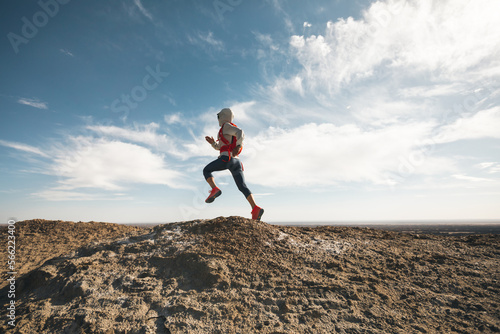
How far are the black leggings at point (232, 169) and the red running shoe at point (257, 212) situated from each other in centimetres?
41

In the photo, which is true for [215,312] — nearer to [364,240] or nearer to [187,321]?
[187,321]

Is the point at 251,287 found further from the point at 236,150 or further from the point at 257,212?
the point at 236,150

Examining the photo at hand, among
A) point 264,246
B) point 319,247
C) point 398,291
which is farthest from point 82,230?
point 398,291

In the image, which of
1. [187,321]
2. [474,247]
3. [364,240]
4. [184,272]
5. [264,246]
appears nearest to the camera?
[187,321]

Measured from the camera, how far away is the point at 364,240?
5.58m

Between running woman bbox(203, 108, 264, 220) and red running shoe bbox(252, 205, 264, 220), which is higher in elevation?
running woman bbox(203, 108, 264, 220)

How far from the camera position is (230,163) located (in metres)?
6.09

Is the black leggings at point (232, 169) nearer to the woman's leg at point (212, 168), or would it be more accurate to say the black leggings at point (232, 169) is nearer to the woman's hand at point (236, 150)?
the woman's leg at point (212, 168)

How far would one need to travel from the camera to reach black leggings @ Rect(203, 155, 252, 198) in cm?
611

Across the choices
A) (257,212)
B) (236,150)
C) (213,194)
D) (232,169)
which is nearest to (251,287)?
(257,212)

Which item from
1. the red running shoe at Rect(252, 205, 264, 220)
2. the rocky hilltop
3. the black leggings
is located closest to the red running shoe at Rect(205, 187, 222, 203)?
the black leggings

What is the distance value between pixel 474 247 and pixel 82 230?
12.0 m

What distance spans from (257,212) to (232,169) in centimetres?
125

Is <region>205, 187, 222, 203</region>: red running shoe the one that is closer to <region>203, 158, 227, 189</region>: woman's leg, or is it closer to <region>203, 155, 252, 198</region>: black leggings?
<region>203, 158, 227, 189</region>: woman's leg
